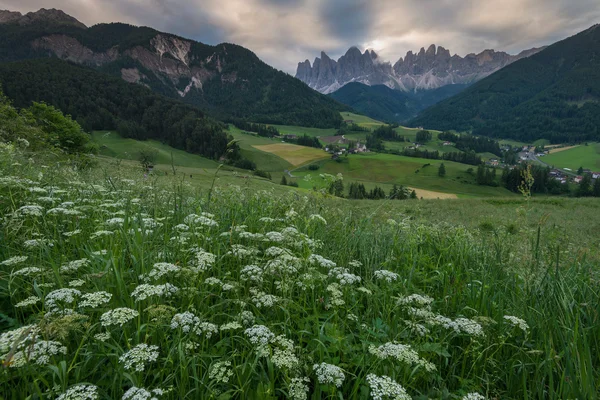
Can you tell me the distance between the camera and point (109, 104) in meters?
171

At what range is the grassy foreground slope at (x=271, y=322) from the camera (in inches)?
97.5

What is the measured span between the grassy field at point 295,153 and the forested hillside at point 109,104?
101 ft

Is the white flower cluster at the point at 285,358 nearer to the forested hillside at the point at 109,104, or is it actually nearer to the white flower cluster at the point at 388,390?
the white flower cluster at the point at 388,390

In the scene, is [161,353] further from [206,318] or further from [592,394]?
[592,394]

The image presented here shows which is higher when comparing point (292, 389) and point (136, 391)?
point (136, 391)

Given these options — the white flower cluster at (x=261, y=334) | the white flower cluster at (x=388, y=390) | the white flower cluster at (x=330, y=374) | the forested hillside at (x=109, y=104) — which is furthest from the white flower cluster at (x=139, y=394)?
the forested hillside at (x=109, y=104)

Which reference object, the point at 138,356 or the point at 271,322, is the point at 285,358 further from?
the point at 138,356

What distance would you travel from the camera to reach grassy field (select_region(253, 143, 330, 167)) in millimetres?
156250

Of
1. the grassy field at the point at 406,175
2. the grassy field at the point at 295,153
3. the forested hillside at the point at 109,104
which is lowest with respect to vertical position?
the grassy field at the point at 406,175

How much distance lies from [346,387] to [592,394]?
6.85 feet

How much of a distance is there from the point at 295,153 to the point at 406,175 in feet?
217

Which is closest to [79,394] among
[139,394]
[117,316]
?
[139,394]

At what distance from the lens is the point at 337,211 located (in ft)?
26.9

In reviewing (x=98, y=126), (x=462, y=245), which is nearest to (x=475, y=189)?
(x=462, y=245)
